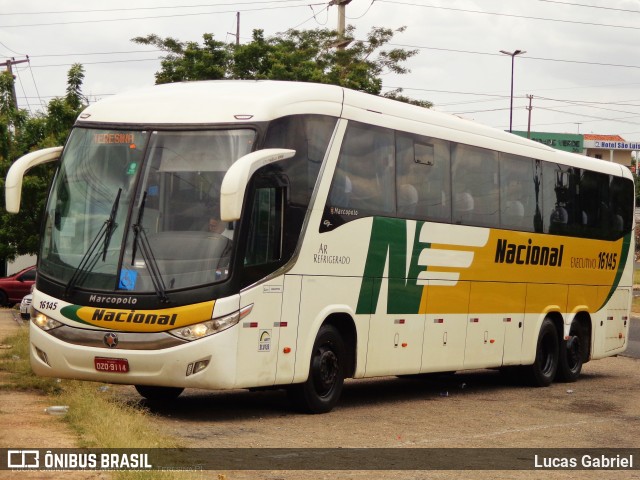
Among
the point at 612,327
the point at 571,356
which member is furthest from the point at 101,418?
the point at 612,327

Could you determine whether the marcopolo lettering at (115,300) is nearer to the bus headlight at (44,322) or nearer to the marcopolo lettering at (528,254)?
the bus headlight at (44,322)

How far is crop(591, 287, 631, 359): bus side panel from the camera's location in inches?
841

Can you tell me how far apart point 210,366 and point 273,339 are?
96 cm

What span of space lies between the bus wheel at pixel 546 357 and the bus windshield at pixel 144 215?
8.47 m

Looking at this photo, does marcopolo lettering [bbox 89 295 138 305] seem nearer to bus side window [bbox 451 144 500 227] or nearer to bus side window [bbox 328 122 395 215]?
bus side window [bbox 328 122 395 215]

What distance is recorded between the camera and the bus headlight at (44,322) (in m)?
12.7

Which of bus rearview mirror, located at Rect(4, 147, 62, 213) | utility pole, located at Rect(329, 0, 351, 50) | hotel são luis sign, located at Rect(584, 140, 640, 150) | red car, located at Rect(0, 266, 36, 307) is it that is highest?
hotel são luis sign, located at Rect(584, 140, 640, 150)

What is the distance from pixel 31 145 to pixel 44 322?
33127 mm

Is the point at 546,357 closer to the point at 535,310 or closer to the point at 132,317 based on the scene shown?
the point at 535,310

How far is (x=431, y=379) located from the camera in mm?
19922

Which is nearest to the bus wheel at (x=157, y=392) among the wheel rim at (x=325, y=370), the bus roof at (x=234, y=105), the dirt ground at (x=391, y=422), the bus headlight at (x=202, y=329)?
the dirt ground at (x=391, y=422)

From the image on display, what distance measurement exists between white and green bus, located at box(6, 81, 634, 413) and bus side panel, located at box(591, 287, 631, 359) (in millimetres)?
4918

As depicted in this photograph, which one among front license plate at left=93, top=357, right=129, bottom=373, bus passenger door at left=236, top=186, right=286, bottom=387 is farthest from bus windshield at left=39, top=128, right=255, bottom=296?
front license plate at left=93, top=357, right=129, bottom=373

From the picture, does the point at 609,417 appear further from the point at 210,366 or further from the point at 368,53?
the point at 368,53
